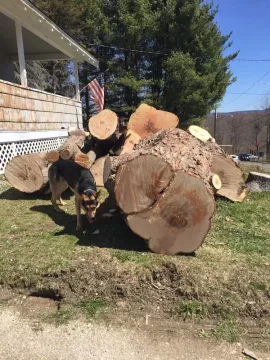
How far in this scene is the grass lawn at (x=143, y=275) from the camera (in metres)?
2.92

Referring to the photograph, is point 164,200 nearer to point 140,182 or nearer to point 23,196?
point 140,182

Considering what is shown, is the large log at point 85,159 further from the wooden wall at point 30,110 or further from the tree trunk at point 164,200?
the tree trunk at point 164,200

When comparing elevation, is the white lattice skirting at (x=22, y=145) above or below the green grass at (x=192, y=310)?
above

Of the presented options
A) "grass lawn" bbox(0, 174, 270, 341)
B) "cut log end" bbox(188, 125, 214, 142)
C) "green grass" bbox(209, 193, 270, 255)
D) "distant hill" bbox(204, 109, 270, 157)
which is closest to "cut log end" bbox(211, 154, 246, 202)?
"green grass" bbox(209, 193, 270, 255)

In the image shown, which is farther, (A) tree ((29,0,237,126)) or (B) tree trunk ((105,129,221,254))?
(A) tree ((29,0,237,126))

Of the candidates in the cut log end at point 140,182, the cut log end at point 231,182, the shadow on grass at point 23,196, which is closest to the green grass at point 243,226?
the cut log end at point 231,182

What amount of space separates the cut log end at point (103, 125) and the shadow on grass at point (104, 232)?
177cm

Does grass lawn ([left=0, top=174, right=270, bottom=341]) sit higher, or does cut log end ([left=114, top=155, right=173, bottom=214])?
cut log end ([left=114, top=155, right=173, bottom=214])

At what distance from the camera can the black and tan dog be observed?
157 inches

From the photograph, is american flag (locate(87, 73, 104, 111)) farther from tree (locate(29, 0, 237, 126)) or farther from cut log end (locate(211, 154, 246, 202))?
cut log end (locate(211, 154, 246, 202))

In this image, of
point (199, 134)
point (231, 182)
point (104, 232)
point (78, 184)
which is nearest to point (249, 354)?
point (104, 232)

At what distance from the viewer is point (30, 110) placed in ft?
29.7

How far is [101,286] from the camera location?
125 inches

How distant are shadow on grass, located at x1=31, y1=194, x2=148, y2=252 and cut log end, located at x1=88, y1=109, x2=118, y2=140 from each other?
1.77 meters
